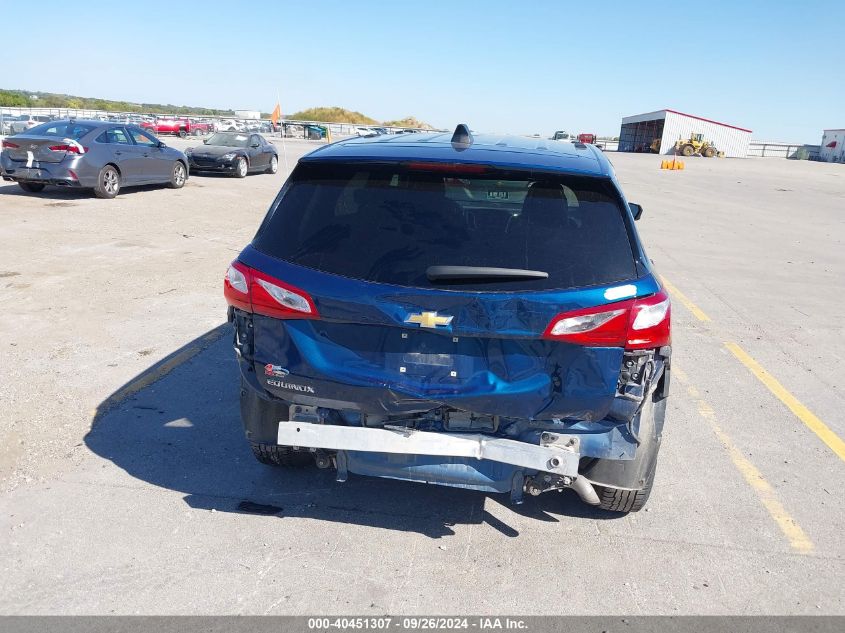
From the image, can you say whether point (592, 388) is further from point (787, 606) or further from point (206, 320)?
point (206, 320)

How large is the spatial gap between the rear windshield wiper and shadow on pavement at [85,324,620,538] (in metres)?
1.44

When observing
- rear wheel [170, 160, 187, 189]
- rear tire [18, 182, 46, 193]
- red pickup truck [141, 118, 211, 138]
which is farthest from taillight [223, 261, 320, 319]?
red pickup truck [141, 118, 211, 138]

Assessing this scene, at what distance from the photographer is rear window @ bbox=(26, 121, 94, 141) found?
14.1m

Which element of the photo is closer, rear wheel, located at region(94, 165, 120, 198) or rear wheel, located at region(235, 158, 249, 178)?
rear wheel, located at region(94, 165, 120, 198)

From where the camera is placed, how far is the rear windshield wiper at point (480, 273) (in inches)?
116

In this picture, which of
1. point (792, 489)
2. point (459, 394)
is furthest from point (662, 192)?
point (459, 394)

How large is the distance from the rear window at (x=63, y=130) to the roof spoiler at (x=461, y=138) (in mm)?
12837

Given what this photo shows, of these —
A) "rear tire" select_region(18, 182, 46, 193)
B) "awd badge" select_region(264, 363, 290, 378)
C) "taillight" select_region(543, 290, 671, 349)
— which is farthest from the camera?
"rear tire" select_region(18, 182, 46, 193)

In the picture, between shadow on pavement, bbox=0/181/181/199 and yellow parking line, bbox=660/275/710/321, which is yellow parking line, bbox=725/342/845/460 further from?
shadow on pavement, bbox=0/181/181/199

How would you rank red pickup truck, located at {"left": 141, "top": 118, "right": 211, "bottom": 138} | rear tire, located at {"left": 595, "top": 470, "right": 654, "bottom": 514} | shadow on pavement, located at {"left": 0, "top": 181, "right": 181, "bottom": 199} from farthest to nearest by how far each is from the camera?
red pickup truck, located at {"left": 141, "top": 118, "right": 211, "bottom": 138}
shadow on pavement, located at {"left": 0, "top": 181, "right": 181, "bottom": 199}
rear tire, located at {"left": 595, "top": 470, "right": 654, "bottom": 514}

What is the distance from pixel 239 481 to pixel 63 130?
13.2 m

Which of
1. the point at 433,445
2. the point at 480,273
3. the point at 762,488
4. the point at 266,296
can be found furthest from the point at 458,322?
the point at 762,488

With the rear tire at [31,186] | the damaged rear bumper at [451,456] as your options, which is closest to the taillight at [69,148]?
the rear tire at [31,186]

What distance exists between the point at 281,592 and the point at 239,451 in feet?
4.62
